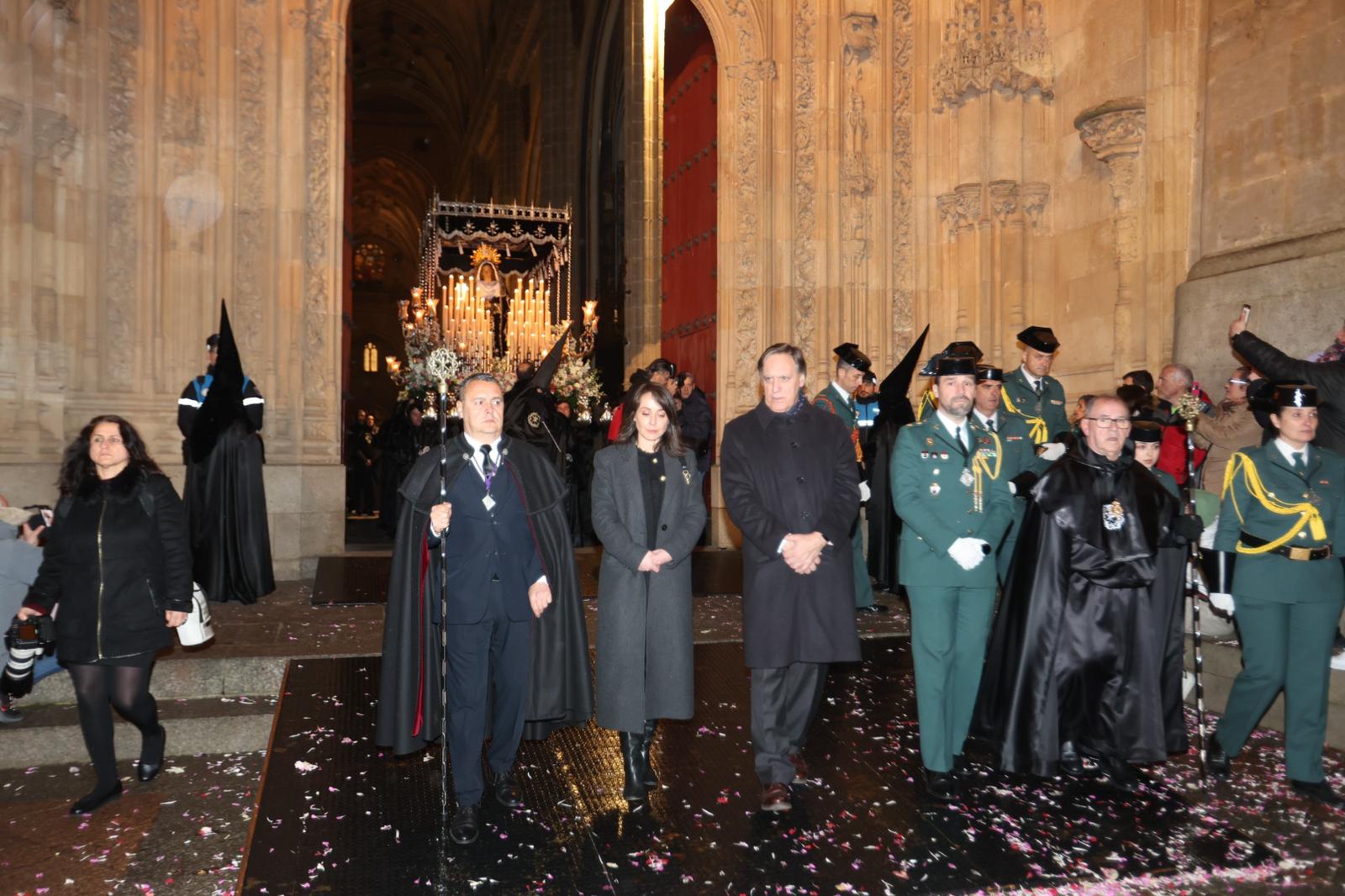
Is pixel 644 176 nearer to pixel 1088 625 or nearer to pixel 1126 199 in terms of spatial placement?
pixel 1126 199

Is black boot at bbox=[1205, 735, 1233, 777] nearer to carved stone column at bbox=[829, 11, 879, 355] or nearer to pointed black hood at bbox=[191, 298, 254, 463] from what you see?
pointed black hood at bbox=[191, 298, 254, 463]

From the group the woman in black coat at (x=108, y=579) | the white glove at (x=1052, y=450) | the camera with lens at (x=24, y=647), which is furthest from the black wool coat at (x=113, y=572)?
the white glove at (x=1052, y=450)

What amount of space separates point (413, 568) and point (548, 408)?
727cm

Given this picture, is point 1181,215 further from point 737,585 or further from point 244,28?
point 244,28

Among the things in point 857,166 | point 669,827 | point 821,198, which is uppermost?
point 857,166

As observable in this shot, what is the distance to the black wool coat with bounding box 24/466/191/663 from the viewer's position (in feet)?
15.1

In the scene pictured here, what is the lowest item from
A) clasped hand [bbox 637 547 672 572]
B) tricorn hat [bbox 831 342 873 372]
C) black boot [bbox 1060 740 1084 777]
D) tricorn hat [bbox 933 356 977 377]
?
black boot [bbox 1060 740 1084 777]

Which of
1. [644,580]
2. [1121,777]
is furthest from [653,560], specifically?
[1121,777]

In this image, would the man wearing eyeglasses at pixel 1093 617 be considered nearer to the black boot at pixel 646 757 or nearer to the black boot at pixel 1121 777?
the black boot at pixel 1121 777

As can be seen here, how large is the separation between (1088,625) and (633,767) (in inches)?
86.4

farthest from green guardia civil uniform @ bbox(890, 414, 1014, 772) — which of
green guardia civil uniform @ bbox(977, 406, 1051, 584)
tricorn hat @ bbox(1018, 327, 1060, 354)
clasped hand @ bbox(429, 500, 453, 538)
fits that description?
tricorn hat @ bbox(1018, 327, 1060, 354)

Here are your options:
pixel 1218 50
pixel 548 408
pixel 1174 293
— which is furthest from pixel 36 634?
pixel 1218 50

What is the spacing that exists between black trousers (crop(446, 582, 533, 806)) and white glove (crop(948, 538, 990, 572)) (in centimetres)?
188

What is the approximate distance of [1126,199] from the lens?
9250 mm
